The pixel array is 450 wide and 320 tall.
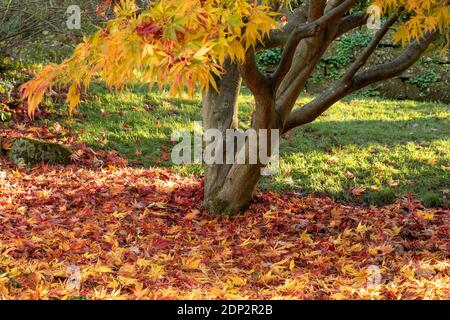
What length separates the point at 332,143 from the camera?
814 cm

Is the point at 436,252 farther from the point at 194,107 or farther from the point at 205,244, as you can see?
the point at 194,107

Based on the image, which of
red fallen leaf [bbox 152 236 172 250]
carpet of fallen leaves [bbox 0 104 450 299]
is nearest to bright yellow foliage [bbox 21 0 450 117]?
carpet of fallen leaves [bbox 0 104 450 299]

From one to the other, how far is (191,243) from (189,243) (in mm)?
21

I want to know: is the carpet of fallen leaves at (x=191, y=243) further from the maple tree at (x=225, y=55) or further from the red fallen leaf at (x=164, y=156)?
the red fallen leaf at (x=164, y=156)

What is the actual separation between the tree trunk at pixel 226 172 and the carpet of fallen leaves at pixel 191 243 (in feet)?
0.52

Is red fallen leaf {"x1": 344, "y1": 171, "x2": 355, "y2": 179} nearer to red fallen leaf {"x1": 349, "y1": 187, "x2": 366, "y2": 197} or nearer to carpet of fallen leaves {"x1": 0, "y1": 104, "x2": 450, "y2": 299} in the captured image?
red fallen leaf {"x1": 349, "y1": 187, "x2": 366, "y2": 197}

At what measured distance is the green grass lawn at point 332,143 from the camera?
673cm

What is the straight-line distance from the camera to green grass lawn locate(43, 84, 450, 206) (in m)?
6.73

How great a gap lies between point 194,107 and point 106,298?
6.50 meters

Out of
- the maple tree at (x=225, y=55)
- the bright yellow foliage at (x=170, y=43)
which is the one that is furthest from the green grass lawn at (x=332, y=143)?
the bright yellow foliage at (x=170, y=43)

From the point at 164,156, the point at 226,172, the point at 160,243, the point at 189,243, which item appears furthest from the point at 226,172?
the point at 164,156

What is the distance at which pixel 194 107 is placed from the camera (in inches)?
371

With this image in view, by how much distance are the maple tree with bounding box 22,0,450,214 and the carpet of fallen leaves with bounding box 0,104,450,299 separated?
618mm

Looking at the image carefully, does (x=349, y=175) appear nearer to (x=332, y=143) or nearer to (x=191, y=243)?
(x=332, y=143)
